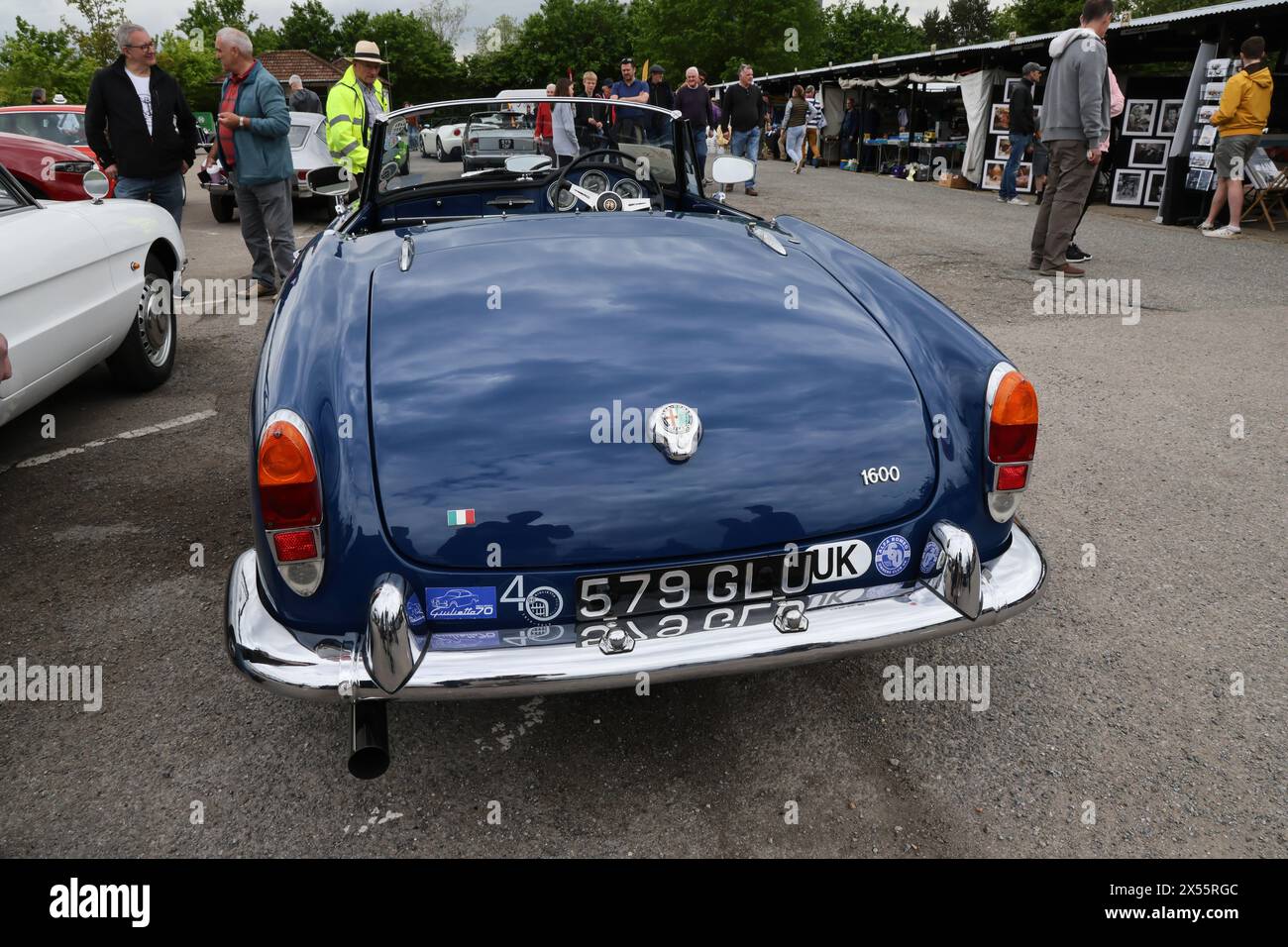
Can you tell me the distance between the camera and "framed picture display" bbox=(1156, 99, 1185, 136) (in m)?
13.4

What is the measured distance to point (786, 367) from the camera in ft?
6.94

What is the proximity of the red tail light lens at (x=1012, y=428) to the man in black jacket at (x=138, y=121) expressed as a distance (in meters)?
5.89

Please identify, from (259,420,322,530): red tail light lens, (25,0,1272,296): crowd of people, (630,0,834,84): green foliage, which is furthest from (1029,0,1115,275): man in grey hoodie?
(630,0,834,84): green foliage

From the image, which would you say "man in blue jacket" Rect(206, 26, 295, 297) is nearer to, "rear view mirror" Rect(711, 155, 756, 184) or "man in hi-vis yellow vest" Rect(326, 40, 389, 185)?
"man in hi-vis yellow vest" Rect(326, 40, 389, 185)

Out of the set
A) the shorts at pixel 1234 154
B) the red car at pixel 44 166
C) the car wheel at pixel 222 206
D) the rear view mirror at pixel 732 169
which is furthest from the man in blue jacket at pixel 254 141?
the shorts at pixel 1234 154

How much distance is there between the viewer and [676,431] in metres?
1.90

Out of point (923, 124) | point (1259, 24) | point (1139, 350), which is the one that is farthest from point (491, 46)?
point (1139, 350)

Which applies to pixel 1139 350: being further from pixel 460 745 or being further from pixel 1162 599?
pixel 460 745

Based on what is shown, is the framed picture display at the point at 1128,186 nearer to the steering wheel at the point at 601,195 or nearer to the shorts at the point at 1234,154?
the shorts at the point at 1234,154

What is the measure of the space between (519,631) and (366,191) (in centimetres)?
233

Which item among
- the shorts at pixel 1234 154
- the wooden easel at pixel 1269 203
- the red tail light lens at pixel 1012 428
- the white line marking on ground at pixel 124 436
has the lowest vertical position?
the white line marking on ground at pixel 124 436

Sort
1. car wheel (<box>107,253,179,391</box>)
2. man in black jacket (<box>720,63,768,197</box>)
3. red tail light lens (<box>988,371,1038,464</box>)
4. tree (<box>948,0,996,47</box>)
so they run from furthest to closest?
tree (<box>948,0,996,47</box>) → man in black jacket (<box>720,63,768,197</box>) → car wheel (<box>107,253,179,391</box>) → red tail light lens (<box>988,371,1038,464</box>)

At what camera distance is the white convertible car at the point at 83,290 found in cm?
351

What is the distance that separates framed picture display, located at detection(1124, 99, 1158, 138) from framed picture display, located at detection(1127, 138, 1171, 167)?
0.53 ft
